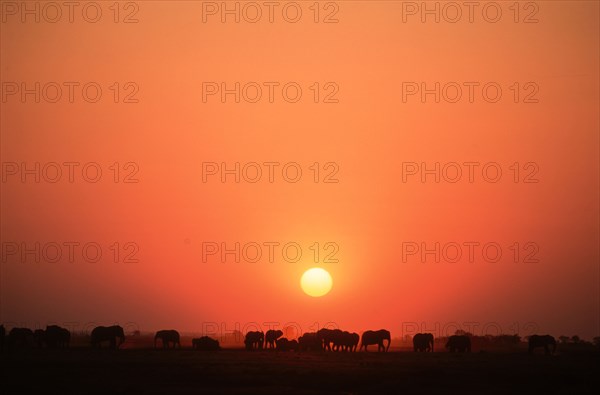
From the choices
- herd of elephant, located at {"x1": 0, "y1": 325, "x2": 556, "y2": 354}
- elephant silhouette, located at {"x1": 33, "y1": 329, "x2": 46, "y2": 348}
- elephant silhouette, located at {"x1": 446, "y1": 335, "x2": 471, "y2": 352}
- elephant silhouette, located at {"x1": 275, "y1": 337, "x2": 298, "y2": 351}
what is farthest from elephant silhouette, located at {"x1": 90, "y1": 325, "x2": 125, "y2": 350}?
elephant silhouette, located at {"x1": 446, "y1": 335, "x2": 471, "y2": 352}

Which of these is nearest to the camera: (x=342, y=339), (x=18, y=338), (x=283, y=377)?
(x=283, y=377)

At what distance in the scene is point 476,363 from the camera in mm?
51000

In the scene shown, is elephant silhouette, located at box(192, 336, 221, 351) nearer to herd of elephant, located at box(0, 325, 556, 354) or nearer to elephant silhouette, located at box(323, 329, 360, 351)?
herd of elephant, located at box(0, 325, 556, 354)

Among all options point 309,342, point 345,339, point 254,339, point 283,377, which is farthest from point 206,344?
point 283,377

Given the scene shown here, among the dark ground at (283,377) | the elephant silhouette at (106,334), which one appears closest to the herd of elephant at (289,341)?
the elephant silhouette at (106,334)

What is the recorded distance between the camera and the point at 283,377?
4159cm

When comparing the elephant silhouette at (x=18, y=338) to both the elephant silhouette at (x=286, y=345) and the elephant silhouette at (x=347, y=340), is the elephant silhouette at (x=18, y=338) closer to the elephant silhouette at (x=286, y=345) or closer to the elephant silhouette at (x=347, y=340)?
the elephant silhouette at (x=286, y=345)

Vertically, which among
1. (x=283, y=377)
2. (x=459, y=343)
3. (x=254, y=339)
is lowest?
(x=283, y=377)

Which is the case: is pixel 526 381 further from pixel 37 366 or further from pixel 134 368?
pixel 37 366

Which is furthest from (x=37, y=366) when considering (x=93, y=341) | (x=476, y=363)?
(x=93, y=341)

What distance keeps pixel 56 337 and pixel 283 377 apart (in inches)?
1523

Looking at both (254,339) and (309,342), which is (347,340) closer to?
(309,342)

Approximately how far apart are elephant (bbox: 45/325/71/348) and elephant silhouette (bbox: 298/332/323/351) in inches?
805

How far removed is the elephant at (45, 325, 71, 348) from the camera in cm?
7400
